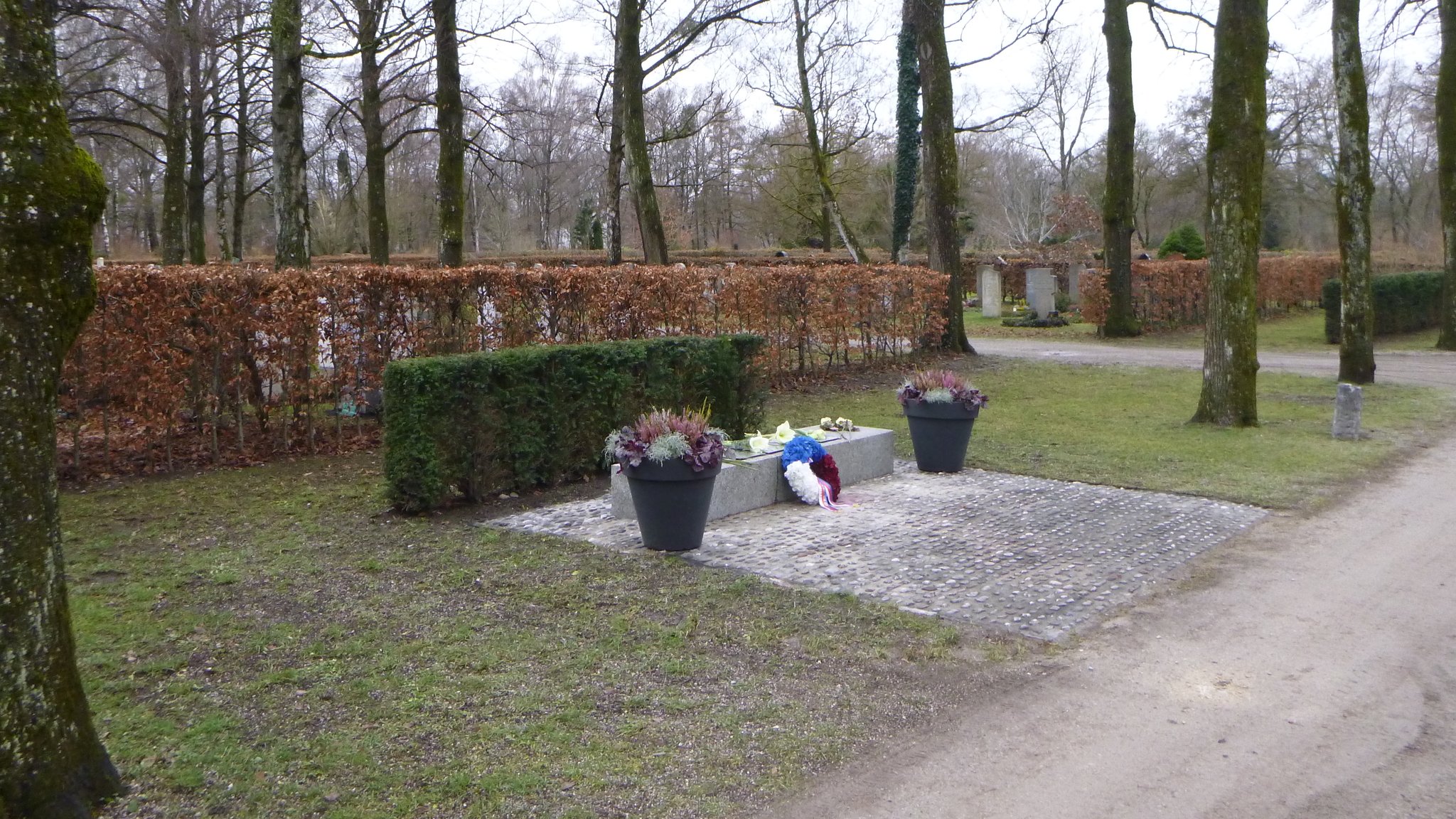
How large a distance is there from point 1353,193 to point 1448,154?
23.2 feet

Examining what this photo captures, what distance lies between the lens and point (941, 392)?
9.75 m

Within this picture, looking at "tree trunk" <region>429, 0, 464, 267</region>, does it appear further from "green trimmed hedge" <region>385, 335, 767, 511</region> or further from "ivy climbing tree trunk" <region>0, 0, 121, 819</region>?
"ivy climbing tree trunk" <region>0, 0, 121, 819</region>

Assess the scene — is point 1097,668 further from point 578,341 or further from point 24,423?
point 578,341

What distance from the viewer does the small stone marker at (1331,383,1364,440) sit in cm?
1177

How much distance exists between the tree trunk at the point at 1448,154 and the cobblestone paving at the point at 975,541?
16.5 metres

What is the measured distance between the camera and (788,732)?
4434 millimetres

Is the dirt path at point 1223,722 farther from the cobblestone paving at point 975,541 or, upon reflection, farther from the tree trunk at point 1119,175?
the tree trunk at point 1119,175

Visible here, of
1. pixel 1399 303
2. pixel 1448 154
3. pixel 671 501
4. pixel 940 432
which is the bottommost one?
pixel 671 501

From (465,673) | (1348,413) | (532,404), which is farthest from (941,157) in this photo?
(465,673)

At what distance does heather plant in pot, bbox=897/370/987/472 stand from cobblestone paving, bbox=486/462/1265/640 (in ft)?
0.99

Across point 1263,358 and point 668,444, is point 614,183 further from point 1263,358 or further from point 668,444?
point 668,444

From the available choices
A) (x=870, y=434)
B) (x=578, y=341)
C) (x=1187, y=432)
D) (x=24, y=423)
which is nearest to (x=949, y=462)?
(x=870, y=434)

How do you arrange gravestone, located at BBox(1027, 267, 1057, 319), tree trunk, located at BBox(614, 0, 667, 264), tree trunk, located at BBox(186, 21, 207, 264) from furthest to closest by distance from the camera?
gravestone, located at BBox(1027, 267, 1057, 319)
tree trunk, located at BBox(186, 21, 207, 264)
tree trunk, located at BBox(614, 0, 667, 264)

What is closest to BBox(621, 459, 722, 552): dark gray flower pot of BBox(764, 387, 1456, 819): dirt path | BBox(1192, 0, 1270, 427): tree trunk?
BBox(764, 387, 1456, 819): dirt path
